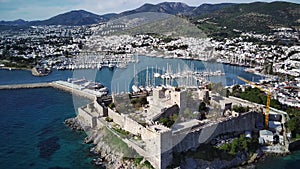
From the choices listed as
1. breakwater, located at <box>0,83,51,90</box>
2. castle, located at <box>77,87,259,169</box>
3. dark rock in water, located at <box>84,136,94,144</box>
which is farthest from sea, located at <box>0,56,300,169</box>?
castle, located at <box>77,87,259,169</box>

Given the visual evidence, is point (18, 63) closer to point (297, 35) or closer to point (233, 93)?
point (233, 93)

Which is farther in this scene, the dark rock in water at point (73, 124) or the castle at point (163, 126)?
the dark rock in water at point (73, 124)

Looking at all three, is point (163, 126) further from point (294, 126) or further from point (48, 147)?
point (294, 126)

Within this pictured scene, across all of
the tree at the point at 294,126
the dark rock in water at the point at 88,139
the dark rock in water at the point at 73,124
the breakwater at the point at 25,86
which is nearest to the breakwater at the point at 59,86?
the breakwater at the point at 25,86

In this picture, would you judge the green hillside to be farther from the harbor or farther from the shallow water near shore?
the shallow water near shore

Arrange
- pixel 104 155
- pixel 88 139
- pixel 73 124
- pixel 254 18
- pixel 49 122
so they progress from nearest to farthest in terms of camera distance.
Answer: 1. pixel 104 155
2. pixel 88 139
3. pixel 73 124
4. pixel 49 122
5. pixel 254 18

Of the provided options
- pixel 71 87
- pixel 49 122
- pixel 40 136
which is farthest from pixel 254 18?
pixel 40 136

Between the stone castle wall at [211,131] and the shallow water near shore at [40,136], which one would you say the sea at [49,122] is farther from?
the stone castle wall at [211,131]
